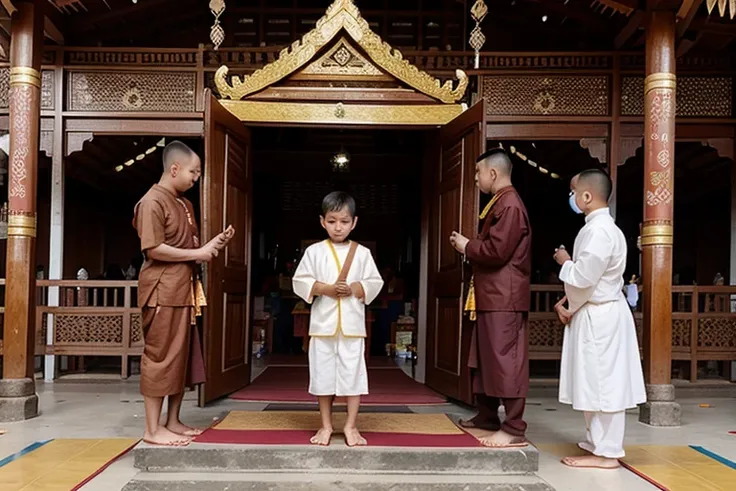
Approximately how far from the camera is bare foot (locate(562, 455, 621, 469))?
3486mm

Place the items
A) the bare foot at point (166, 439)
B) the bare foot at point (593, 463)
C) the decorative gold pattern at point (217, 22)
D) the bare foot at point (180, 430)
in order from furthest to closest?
the decorative gold pattern at point (217, 22), the bare foot at point (180, 430), the bare foot at point (593, 463), the bare foot at point (166, 439)

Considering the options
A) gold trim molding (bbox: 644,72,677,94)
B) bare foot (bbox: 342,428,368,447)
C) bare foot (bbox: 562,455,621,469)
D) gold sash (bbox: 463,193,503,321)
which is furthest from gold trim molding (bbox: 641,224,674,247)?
bare foot (bbox: 342,428,368,447)

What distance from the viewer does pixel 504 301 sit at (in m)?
3.60

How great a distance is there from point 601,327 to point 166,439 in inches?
94.9

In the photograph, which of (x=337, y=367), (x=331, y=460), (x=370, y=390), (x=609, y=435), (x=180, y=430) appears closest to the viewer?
(x=331, y=460)

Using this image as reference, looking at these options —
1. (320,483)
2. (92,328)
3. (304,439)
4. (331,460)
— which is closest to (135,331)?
(92,328)

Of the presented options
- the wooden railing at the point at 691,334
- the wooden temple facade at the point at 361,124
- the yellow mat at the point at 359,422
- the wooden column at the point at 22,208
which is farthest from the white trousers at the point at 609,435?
the wooden column at the point at 22,208

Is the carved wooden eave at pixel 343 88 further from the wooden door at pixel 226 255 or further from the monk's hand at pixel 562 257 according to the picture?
the monk's hand at pixel 562 257

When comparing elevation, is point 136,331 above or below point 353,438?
above

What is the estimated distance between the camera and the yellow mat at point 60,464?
308 cm

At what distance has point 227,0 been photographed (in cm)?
661

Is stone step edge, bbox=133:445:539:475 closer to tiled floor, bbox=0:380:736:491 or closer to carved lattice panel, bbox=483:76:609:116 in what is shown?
tiled floor, bbox=0:380:736:491

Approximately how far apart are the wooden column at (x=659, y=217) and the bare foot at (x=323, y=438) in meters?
2.60

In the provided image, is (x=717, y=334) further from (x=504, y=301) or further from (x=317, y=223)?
(x=317, y=223)
